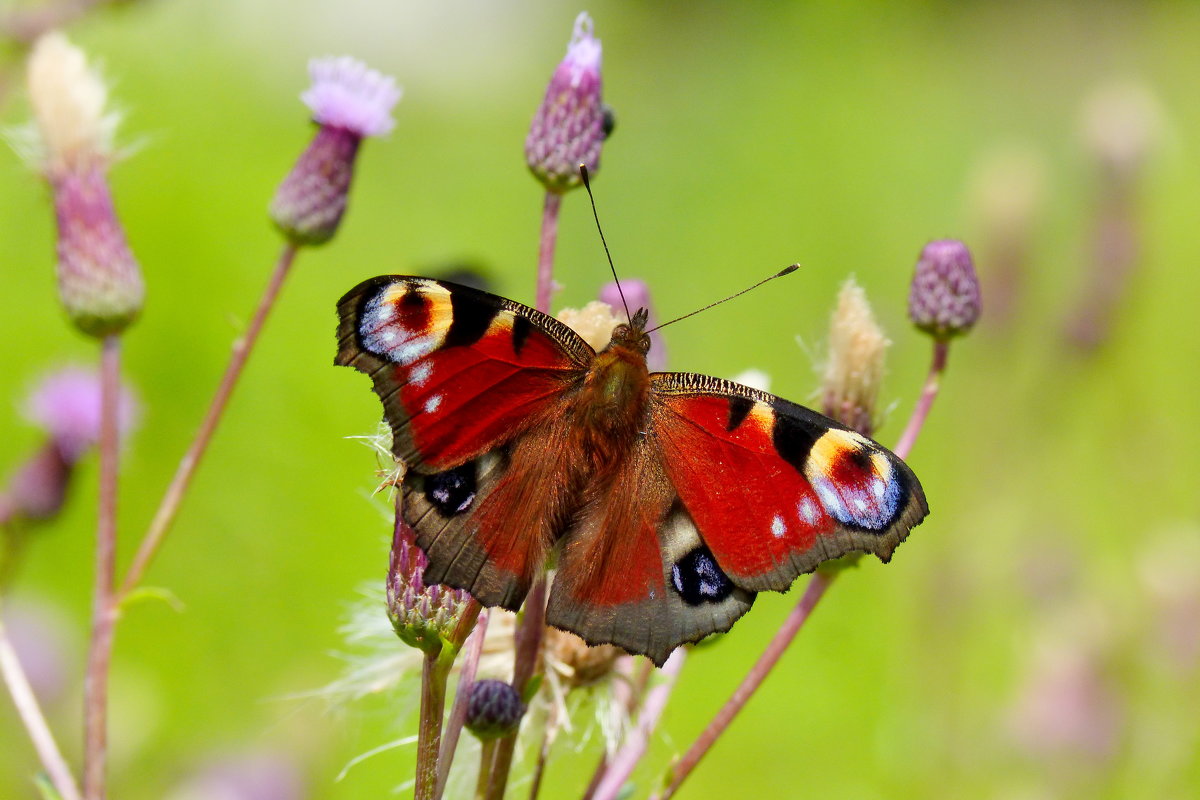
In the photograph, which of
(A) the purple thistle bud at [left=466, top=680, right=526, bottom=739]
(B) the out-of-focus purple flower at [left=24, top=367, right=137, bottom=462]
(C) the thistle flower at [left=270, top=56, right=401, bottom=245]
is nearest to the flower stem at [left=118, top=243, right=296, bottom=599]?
(C) the thistle flower at [left=270, top=56, right=401, bottom=245]

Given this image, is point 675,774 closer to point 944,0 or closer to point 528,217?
point 528,217

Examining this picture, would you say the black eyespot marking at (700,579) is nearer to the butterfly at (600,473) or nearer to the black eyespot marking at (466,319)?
the butterfly at (600,473)

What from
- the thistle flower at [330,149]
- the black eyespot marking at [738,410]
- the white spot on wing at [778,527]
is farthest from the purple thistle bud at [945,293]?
the thistle flower at [330,149]

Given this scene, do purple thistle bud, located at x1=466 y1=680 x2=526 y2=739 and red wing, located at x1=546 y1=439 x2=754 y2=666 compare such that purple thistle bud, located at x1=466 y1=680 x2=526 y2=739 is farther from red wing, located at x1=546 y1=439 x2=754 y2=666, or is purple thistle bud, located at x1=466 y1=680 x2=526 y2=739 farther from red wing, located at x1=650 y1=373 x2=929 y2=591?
red wing, located at x1=650 y1=373 x2=929 y2=591

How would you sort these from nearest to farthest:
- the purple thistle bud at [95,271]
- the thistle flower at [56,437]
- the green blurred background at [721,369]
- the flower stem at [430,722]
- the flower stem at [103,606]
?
Result: the flower stem at [430,722] → the flower stem at [103,606] → the purple thistle bud at [95,271] → the thistle flower at [56,437] → the green blurred background at [721,369]

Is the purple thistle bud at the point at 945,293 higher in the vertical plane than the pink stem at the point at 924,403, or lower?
higher

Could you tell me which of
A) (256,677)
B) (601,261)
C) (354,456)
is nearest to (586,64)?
(256,677)

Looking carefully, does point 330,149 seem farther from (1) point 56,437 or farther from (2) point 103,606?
(1) point 56,437
